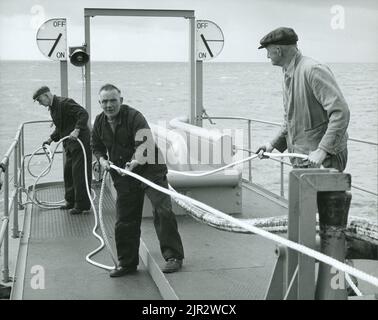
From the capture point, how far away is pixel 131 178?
5.36 meters

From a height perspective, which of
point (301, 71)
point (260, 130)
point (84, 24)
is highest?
point (84, 24)

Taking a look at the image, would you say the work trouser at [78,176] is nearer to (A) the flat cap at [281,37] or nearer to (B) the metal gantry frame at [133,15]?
(B) the metal gantry frame at [133,15]

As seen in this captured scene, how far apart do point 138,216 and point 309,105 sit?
1.78 m

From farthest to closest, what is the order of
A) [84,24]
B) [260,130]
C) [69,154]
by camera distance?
[260,130], [84,24], [69,154]

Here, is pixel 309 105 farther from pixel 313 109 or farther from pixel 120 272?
pixel 120 272

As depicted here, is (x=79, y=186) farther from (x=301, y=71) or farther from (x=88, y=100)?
(x=301, y=71)

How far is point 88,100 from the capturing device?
10.4 metres

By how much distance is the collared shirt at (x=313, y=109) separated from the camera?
169 inches

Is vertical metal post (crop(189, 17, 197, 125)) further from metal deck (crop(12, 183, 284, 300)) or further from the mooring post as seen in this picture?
the mooring post

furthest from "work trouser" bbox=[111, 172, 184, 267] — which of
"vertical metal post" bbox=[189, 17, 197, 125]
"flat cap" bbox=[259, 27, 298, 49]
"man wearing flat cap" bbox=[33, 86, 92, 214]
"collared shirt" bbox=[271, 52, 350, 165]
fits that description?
"vertical metal post" bbox=[189, 17, 197, 125]

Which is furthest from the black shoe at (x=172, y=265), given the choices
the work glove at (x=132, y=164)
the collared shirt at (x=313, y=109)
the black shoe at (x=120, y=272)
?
the collared shirt at (x=313, y=109)

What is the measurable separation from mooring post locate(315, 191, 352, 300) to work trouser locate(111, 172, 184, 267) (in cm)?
260

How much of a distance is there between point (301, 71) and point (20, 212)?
20.0 feet
